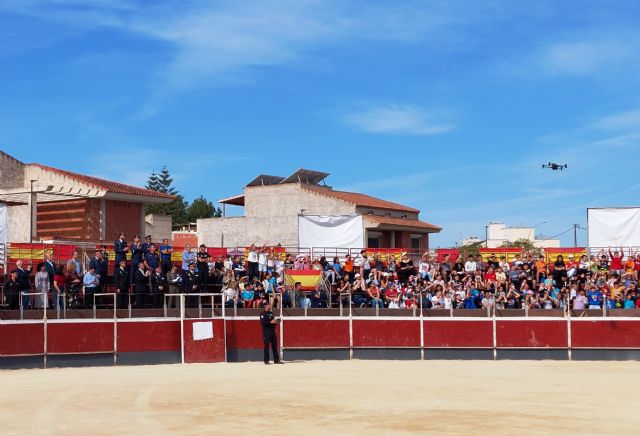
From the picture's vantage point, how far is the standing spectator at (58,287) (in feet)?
74.6

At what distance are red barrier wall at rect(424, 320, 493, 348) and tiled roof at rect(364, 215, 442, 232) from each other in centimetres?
2475

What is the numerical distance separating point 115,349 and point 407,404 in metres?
10.7

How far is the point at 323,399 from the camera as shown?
617 inches

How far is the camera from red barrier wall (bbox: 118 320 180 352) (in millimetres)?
23281

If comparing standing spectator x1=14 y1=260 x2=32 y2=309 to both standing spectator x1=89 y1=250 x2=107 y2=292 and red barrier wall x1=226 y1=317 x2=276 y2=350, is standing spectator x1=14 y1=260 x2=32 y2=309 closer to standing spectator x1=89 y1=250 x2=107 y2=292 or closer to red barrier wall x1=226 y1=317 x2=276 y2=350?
standing spectator x1=89 y1=250 x2=107 y2=292

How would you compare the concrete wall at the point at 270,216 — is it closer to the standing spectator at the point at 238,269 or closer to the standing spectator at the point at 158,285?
the standing spectator at the point at 238,269

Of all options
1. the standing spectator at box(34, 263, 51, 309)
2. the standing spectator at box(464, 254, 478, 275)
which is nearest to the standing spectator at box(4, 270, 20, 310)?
the standing spectator at box(34, 263, 51, 309)

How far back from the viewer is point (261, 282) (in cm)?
2545

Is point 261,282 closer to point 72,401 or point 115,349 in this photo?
point 115,349

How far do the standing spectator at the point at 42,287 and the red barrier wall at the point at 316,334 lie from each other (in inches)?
247

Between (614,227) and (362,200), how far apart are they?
24.5 meters

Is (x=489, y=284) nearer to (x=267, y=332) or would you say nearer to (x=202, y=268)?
(x=267, y=332)

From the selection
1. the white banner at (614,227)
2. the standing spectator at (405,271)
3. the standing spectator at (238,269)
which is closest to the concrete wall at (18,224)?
the standing spectator at (238,269)

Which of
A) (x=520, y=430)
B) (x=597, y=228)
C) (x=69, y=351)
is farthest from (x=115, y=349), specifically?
(x=597, y=228)
